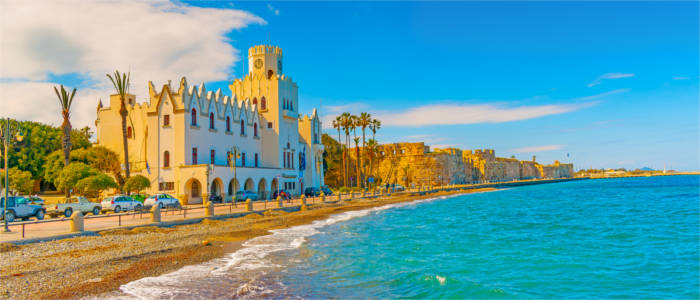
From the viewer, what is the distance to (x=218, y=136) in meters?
48.1

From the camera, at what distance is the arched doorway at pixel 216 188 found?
1746 inches

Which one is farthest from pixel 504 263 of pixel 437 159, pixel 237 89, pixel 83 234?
pixel 437 159

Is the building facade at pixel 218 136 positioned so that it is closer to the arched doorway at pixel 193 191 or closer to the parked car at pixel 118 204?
the arched doorway at pixel 193 191

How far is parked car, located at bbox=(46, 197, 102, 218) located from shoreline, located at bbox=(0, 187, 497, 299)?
855cm

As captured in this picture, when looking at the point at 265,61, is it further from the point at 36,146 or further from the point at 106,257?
the point at 106,257

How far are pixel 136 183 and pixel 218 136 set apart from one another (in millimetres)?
9963

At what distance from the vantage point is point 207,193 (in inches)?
1628

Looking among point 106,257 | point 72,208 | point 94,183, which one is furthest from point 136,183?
point 106,257

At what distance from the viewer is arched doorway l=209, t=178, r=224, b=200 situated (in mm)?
44344

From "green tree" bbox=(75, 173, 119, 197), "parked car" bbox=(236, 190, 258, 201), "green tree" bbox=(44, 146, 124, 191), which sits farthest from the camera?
"green tree" bbox=(44, 146, 124, 191)

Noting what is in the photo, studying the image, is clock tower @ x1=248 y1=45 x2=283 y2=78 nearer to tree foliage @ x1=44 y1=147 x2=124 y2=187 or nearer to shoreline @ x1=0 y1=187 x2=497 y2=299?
tree foliage @ x1=44 y1=147 x2=124 y2=187

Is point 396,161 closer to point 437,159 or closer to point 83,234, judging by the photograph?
point 437,159

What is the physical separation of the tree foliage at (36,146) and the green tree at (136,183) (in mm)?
17500

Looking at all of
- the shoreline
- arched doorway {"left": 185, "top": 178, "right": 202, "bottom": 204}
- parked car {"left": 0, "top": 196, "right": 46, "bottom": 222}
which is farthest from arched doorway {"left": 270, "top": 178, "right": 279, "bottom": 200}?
parked car {"left": 0, "top": 196, "right": 46, "bottom": 222}
